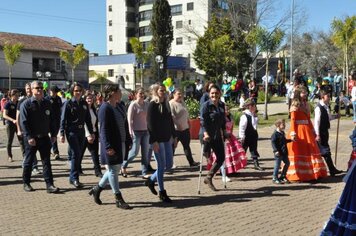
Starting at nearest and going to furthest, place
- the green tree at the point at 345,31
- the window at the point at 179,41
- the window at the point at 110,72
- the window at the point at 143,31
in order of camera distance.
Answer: the green tree at the point at 345,31
the window at the point at 110,72
the window at the point at 179,41
the window at the point at 143,31

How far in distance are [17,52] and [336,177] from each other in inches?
1728

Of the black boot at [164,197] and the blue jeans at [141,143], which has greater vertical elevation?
the blue jeans at [141,143]

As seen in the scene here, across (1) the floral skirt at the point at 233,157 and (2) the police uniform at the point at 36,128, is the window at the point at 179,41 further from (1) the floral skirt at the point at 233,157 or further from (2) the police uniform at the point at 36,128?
(2) the police uniform at the point at 36,128

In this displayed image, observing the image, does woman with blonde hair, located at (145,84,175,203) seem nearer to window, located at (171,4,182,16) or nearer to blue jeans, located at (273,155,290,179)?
blue jeans, located at (273,155,290,179)

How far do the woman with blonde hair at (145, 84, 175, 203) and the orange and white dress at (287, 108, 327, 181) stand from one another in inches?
108

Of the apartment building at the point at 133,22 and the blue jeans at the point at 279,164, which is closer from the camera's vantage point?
the blue jeans at the point at 279,164

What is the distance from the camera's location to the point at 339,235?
4.87 m

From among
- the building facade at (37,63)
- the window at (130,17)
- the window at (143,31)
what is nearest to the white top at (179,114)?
the building facade at (37,63)

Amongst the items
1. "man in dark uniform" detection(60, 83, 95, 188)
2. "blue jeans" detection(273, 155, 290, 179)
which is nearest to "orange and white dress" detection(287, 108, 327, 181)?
"blue jeans" detection(273, 155, 290, 179)

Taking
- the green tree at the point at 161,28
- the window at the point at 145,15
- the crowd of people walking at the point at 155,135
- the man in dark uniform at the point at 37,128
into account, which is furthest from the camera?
the window at the point at 145,15

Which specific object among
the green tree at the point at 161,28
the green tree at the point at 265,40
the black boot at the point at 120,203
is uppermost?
the green tree at the point at 161,28

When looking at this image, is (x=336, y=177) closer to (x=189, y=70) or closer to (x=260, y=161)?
(x=260, y=161)

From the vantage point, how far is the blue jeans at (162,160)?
296 inches

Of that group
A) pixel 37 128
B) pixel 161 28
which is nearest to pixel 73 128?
pixel 37 128
